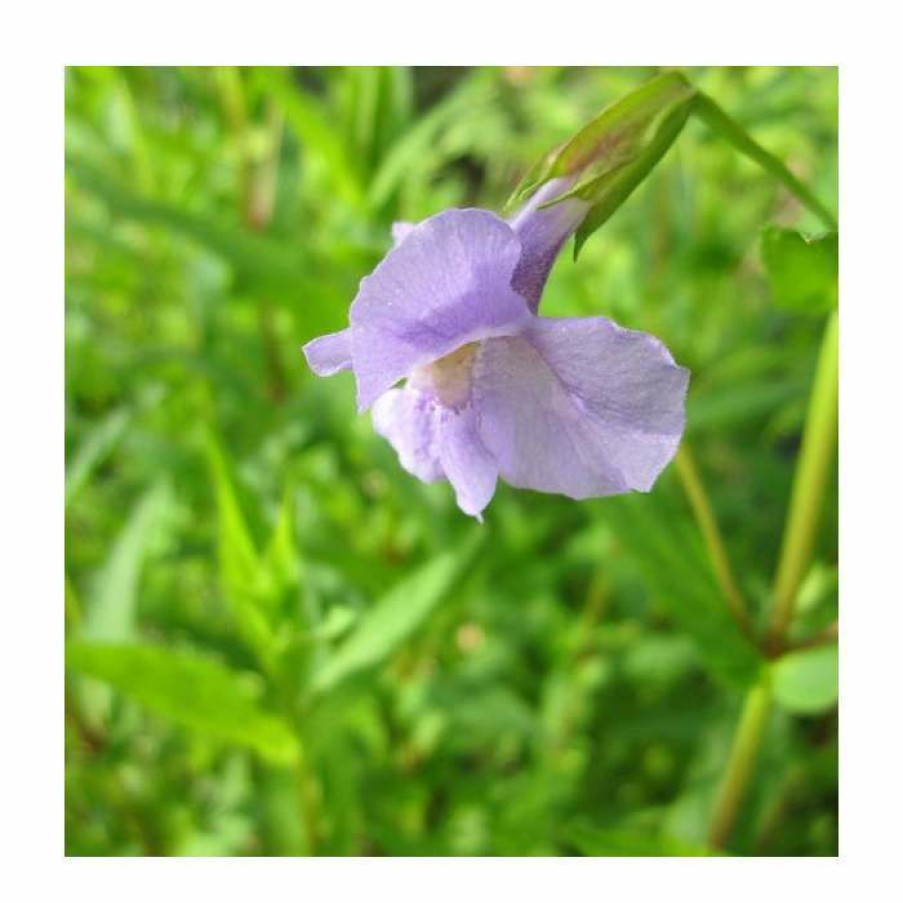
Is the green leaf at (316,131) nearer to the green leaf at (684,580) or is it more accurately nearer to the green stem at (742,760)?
the green leaf at (684,580)

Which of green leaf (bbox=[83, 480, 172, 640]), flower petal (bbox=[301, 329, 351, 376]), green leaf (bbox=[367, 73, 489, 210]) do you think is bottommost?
green leaf (bbox=[83, 480, 172, 640])

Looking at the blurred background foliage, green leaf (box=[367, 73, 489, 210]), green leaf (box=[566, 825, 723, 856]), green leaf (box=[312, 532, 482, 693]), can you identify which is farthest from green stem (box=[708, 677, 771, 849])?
green leaf (box=[367, 73, 489, 210])

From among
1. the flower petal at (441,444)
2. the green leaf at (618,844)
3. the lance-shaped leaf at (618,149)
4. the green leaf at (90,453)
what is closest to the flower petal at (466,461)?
the flower petal at (441,444)

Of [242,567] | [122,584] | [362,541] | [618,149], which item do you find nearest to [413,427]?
[618,149]

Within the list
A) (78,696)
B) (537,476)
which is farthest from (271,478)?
(537,476)

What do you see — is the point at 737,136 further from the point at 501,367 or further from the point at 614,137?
the point at 501,367

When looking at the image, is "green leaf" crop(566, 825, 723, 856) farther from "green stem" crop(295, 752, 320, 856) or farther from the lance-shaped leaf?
the lance-shaped leaf

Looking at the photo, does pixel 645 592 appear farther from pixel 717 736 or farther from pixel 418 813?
pixel 418 813
